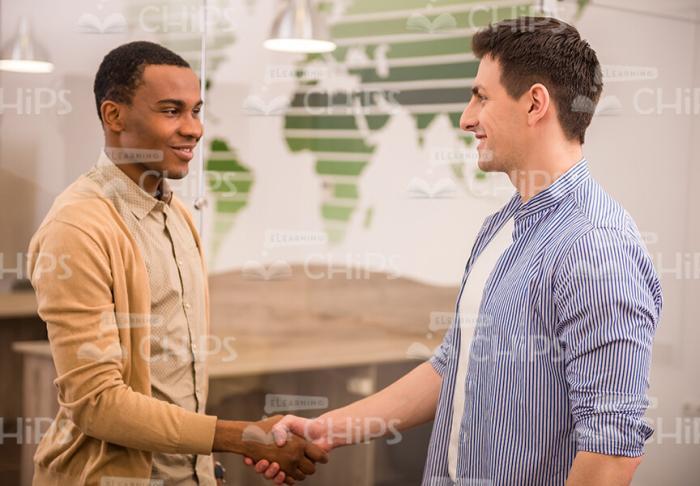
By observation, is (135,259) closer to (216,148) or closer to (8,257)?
(216,148)

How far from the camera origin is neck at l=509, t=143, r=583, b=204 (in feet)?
5.89

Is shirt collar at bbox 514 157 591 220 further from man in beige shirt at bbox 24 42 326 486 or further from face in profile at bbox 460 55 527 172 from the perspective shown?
man in beige shirt at bbox 24 42 326 486

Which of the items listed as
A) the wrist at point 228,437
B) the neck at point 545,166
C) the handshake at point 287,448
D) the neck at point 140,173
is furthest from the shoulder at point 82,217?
the neck at point 545,166

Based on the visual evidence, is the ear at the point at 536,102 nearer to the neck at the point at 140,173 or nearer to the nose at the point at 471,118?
the nose at the point at 471,118

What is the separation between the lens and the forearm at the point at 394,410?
2.26 metres

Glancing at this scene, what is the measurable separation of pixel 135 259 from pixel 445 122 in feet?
3.90

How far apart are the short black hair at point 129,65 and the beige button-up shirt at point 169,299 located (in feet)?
0.62

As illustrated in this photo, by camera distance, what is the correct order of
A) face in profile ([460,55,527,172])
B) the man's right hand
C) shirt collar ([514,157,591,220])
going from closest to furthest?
shirt collar ([514,157,591,220]) < face in profile ([460,55,527,172]) < the man's right hand

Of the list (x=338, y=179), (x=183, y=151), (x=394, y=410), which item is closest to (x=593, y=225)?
(x=394, y=410)

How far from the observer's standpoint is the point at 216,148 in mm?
2953

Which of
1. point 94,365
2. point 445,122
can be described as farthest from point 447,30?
point 94,365

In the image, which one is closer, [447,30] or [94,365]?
[94,365]

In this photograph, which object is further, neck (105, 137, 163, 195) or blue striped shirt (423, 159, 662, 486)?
neck (105, 137, 163, 195)

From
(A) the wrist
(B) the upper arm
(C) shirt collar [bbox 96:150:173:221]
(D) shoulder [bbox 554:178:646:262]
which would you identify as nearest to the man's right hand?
(A) the wrist
